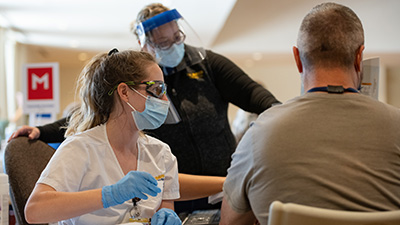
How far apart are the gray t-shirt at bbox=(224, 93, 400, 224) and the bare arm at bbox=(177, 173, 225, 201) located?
599 mm

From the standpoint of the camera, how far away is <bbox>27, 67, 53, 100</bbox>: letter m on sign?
13.4 feet

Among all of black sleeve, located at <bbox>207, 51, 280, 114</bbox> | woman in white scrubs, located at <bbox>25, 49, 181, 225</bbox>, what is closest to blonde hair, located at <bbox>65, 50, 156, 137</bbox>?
woman in white scrubs, located at <bbox>25, 49, 181, 225</bbox>

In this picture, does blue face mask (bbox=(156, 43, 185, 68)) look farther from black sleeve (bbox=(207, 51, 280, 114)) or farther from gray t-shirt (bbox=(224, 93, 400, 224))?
gray t-shirt (bbox=(224, 93, 400, 224))

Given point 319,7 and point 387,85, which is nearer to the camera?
point 319,7

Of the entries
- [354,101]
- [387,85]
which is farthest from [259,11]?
[387,85]

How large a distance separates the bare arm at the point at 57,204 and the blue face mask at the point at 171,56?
35.8 inches

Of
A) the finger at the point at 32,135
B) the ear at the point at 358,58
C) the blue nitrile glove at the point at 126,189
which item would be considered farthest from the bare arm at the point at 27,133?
the ear at the point at 358,58

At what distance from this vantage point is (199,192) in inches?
71.5

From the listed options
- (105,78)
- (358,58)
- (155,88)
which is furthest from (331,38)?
(105,78)

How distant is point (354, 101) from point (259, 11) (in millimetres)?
5934

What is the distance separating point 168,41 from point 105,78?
0.55 m

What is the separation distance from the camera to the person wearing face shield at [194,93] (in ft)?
6.89

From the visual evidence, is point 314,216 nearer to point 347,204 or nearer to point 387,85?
point 347,204

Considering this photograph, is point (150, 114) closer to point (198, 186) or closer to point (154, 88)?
point (154, 88)
